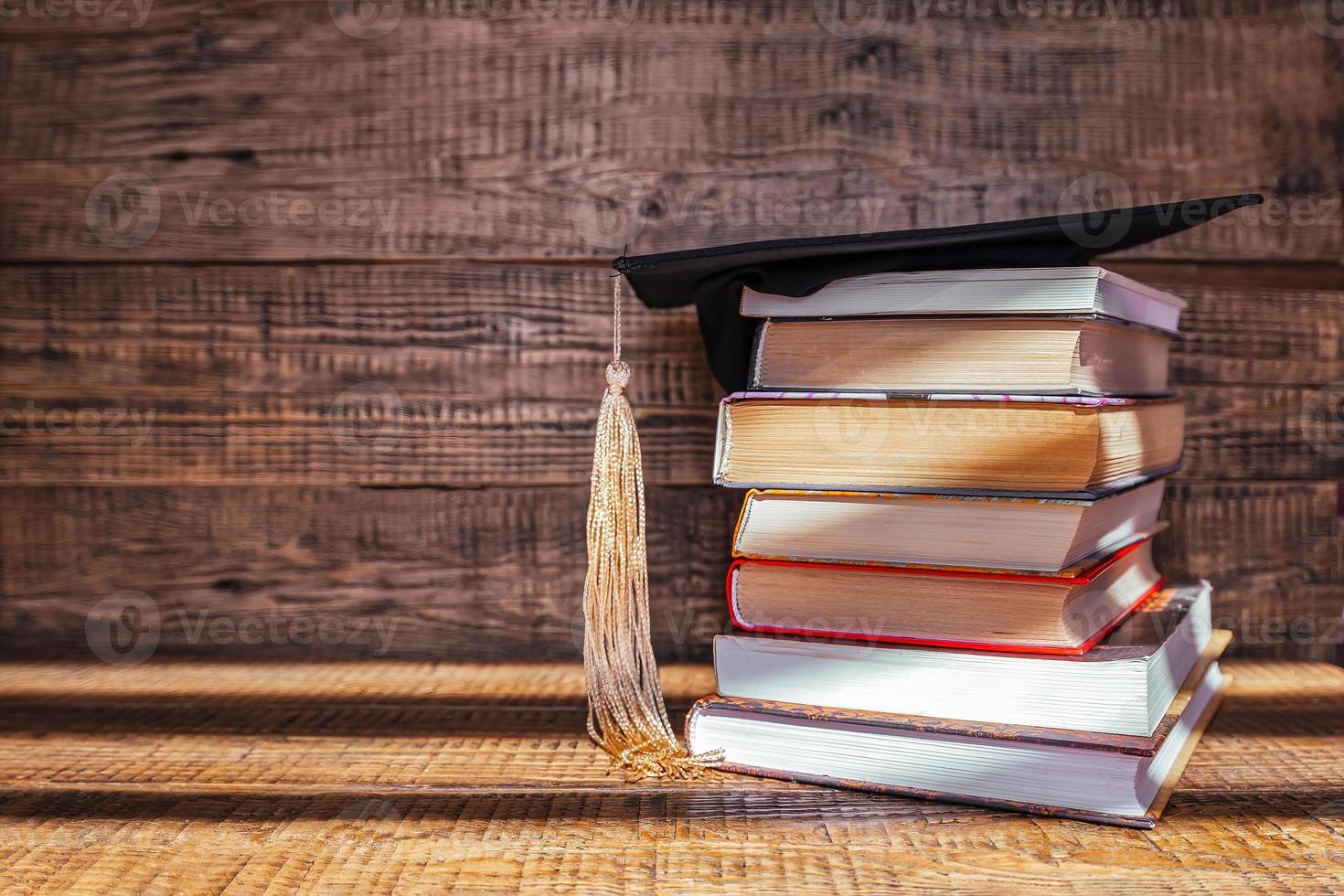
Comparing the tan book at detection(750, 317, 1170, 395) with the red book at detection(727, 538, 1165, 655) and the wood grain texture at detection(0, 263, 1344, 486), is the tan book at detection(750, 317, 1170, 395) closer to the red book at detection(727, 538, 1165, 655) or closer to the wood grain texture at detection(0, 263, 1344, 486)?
the red book at detection(727, 538, 1165, 655)

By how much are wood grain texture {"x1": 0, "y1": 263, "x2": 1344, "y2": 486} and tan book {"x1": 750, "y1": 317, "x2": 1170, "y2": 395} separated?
35cm

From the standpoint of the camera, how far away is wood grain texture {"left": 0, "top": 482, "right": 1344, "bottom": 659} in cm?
112

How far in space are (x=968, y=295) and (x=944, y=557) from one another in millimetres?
187

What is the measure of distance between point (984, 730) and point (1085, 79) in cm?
78

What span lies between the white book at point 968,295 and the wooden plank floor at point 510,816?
0.34 metres

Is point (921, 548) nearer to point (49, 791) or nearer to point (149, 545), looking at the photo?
point (49, 791)

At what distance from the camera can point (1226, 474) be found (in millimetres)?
1119

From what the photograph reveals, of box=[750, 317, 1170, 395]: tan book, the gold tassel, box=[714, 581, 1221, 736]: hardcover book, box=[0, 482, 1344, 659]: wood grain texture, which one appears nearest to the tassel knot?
the gold tassel

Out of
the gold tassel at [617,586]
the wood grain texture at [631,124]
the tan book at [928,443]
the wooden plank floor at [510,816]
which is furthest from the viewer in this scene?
the wood grain texture at [631,124]

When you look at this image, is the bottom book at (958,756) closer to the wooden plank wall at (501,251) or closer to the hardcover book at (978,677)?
the hardcover book at (978,677)

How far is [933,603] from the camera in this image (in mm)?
719

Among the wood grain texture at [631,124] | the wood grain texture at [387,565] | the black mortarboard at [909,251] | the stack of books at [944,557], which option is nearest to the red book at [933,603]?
the stack of books at [944,557]

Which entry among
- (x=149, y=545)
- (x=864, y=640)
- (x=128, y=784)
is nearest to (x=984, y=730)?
(x=864, y=640)

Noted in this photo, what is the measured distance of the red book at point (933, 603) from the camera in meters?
0.69
